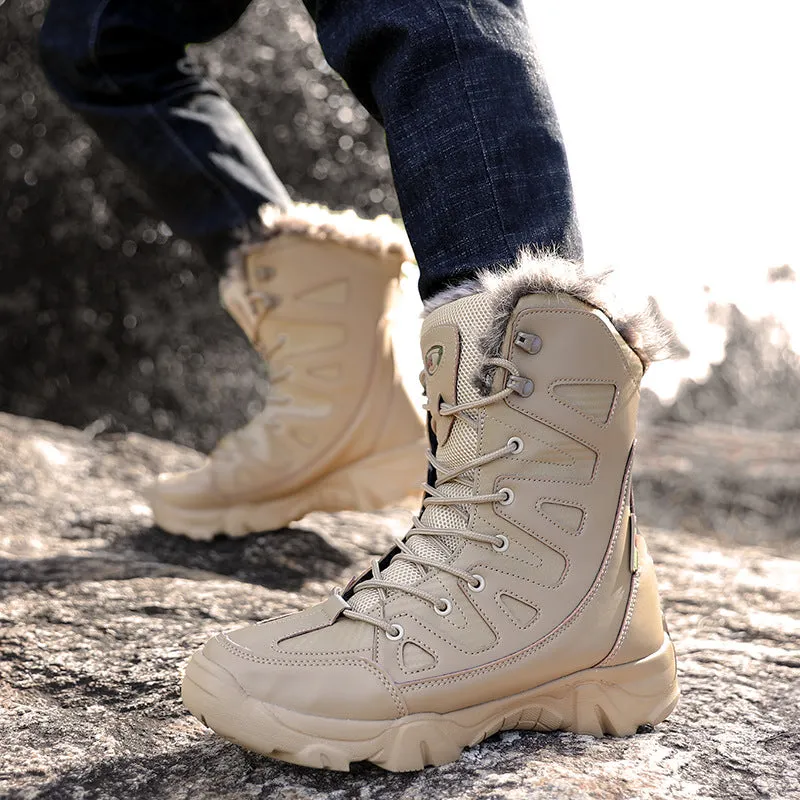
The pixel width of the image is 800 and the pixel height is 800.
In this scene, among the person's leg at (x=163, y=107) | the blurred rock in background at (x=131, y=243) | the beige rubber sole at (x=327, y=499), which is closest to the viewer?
the person's leg at (x=163, y=107)

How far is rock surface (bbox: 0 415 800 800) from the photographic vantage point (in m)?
0.91

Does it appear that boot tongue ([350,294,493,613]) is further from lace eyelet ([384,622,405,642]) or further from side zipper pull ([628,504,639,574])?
side zipper pull ([628,504,639,574])

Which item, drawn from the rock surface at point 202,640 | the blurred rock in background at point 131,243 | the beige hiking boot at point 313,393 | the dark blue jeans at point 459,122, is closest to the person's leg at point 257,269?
the beige hiking boot at point 313,393

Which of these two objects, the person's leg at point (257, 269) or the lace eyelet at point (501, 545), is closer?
the lace eyelet at point (501, 545)

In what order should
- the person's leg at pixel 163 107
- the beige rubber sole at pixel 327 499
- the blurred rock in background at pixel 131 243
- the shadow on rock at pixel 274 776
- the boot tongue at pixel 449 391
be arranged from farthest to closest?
the blurred rock in background at pixel 131 243 < the beige rubber sole at pixel 327 499 < the person's leg at pixel 163 107 < the boot tongue at pixel 449 391 < the shadow on rock at pixel 274 776

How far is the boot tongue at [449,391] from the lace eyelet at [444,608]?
0.13 ft

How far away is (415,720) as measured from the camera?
0.92 meters

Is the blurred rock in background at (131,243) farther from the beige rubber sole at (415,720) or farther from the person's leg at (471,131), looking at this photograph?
the beige rubber sole at (415,720)

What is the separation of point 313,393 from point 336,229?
0.33 m

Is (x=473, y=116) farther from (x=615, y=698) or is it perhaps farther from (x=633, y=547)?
(x=615, y=698)

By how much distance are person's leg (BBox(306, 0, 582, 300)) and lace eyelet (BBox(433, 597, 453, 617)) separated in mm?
385

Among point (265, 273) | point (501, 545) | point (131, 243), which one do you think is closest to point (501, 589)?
point (501, 545)

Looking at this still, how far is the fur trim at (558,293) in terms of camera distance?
3.13 ft

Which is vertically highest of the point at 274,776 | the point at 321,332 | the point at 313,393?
the point at 321,332
